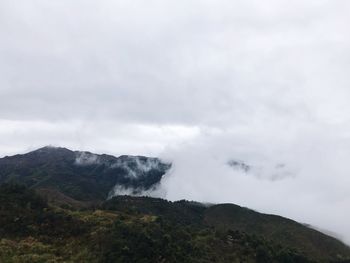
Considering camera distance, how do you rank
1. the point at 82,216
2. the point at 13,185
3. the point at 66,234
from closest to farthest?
the point at 66,234 → the point at 82,216 → the point at 13,185

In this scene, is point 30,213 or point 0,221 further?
point 30,213

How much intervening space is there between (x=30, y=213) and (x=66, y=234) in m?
13.7

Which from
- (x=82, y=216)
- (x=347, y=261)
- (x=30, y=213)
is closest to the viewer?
(x=30, y=213)

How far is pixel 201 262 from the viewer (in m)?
75.1

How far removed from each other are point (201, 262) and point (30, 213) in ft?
119

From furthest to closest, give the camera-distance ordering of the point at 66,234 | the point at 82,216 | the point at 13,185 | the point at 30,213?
1. the point at 13,185
2. the point at 82,216
3. the point at 30,213
4. the point at 66,234

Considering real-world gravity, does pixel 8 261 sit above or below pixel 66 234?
below

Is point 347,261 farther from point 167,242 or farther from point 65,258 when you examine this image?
point 65,258

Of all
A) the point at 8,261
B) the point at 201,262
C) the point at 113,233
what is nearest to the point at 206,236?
the point at 201,262

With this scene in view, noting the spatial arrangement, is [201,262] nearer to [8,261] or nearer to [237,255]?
[237,255]

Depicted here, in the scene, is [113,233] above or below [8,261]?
above

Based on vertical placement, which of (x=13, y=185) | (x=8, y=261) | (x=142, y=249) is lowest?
(x=8, y=261)

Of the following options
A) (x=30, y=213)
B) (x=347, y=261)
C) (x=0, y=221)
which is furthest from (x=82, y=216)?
(x=347, y=261)

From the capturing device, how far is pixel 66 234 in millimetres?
79375
